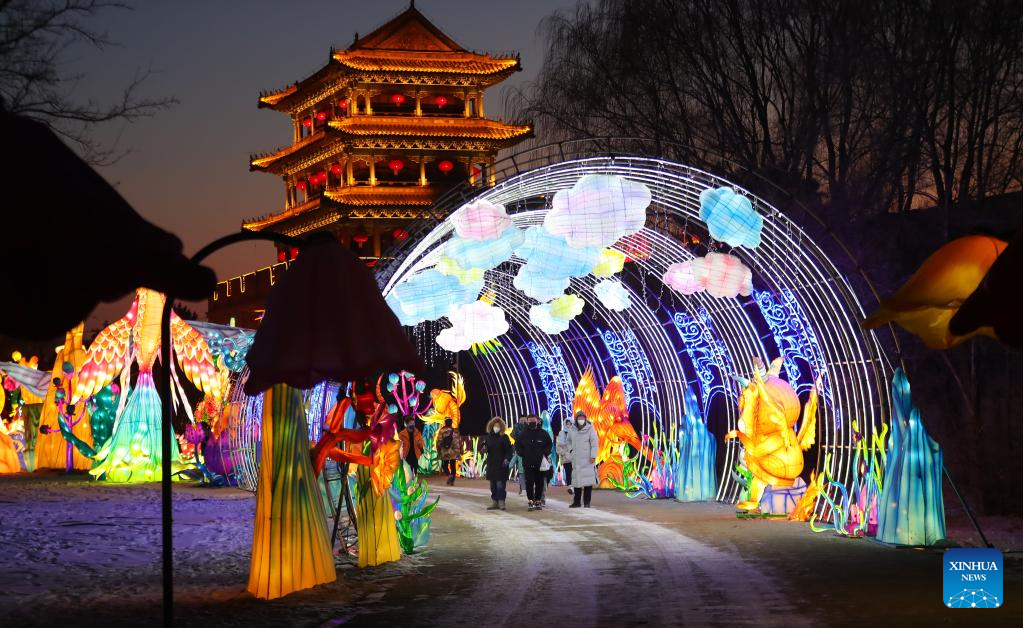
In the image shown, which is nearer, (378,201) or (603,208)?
(603,208)

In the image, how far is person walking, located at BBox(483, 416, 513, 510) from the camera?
1988cm

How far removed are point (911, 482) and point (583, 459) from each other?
22.5 feet

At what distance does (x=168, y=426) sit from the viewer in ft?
26.0

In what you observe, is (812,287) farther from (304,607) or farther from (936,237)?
(304,607)

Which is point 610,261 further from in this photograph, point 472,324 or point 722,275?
point 722,275

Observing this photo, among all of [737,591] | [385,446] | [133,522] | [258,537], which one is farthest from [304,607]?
[133,522]

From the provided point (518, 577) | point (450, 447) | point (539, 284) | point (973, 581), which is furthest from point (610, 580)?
point (450, 447)

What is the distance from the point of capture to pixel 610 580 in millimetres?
11461

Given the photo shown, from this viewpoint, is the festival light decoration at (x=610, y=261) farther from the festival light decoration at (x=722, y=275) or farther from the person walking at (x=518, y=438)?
the festival light decoration at (x=722, y=275)

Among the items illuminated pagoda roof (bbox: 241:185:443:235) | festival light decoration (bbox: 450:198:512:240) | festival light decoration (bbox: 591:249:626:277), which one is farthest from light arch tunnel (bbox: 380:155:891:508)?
illuminated pagoda roof (bbox: 241:185:443:235)

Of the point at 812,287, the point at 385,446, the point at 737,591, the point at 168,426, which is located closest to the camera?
the point at 168,426

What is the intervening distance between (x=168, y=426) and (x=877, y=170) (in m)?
14.8

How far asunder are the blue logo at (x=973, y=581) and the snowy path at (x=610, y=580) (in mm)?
1151

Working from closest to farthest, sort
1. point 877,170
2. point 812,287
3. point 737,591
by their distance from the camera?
point 737,591 → point 812,287 → point 877,170
